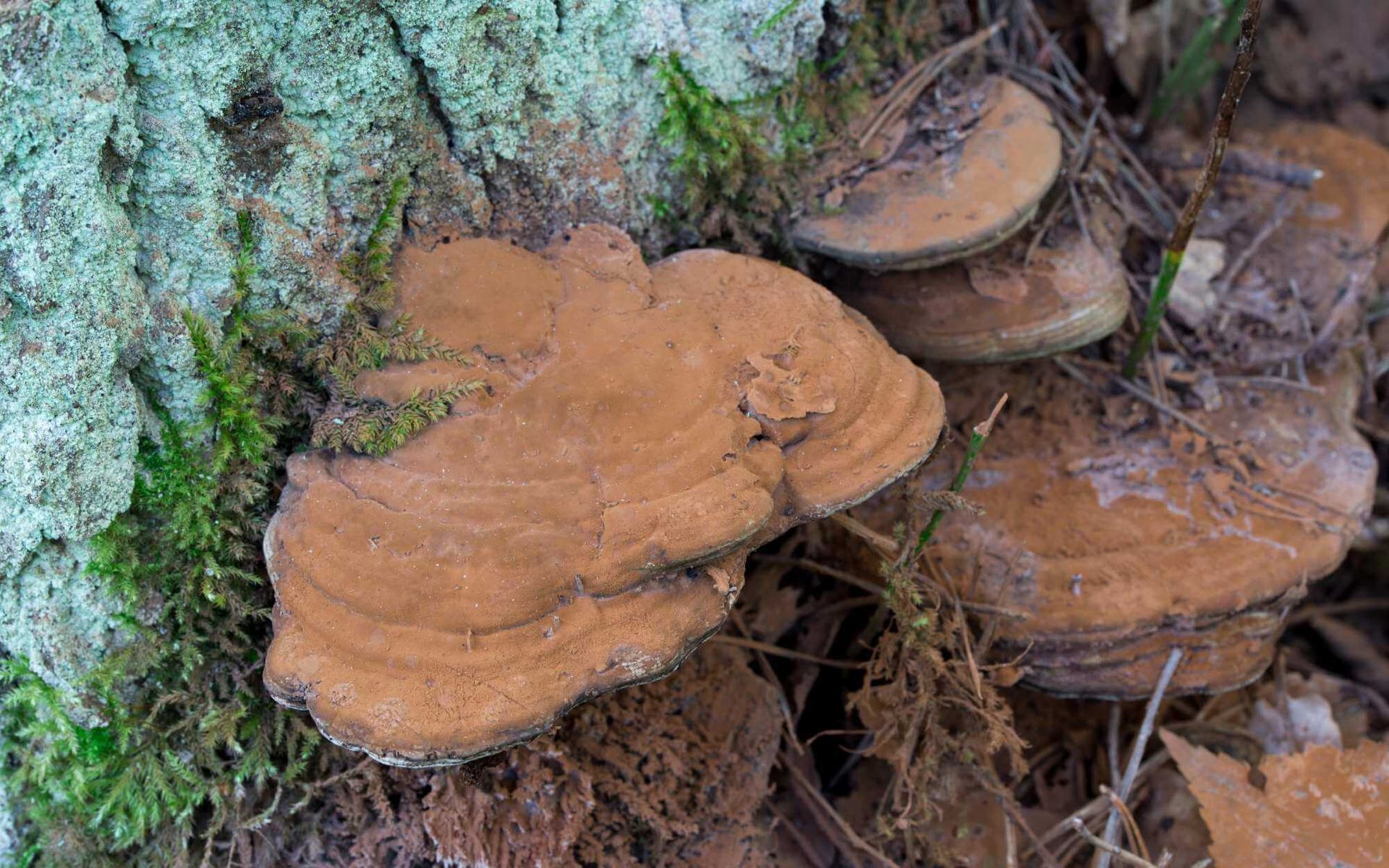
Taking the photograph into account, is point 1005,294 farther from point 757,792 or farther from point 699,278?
point 757,792

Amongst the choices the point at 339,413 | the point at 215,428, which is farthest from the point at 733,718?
the point at 215,428

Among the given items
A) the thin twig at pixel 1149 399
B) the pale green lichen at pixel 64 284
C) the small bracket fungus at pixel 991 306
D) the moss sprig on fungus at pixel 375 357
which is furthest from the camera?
the thin twig at pixel 1149 399

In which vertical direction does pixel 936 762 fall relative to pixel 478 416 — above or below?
below

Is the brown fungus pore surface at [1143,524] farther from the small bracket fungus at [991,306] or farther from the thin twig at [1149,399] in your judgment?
the small bracket fungus at [991,306]

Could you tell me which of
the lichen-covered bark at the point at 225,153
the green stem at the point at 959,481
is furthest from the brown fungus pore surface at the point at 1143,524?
the lichen-covered bark at the point at 225,153

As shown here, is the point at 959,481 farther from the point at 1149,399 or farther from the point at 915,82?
the point at 915,82

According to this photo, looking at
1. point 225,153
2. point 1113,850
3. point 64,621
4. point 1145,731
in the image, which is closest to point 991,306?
point 1145,731

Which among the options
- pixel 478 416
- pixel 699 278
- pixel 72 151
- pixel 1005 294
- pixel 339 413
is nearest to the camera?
pixel 72 151
